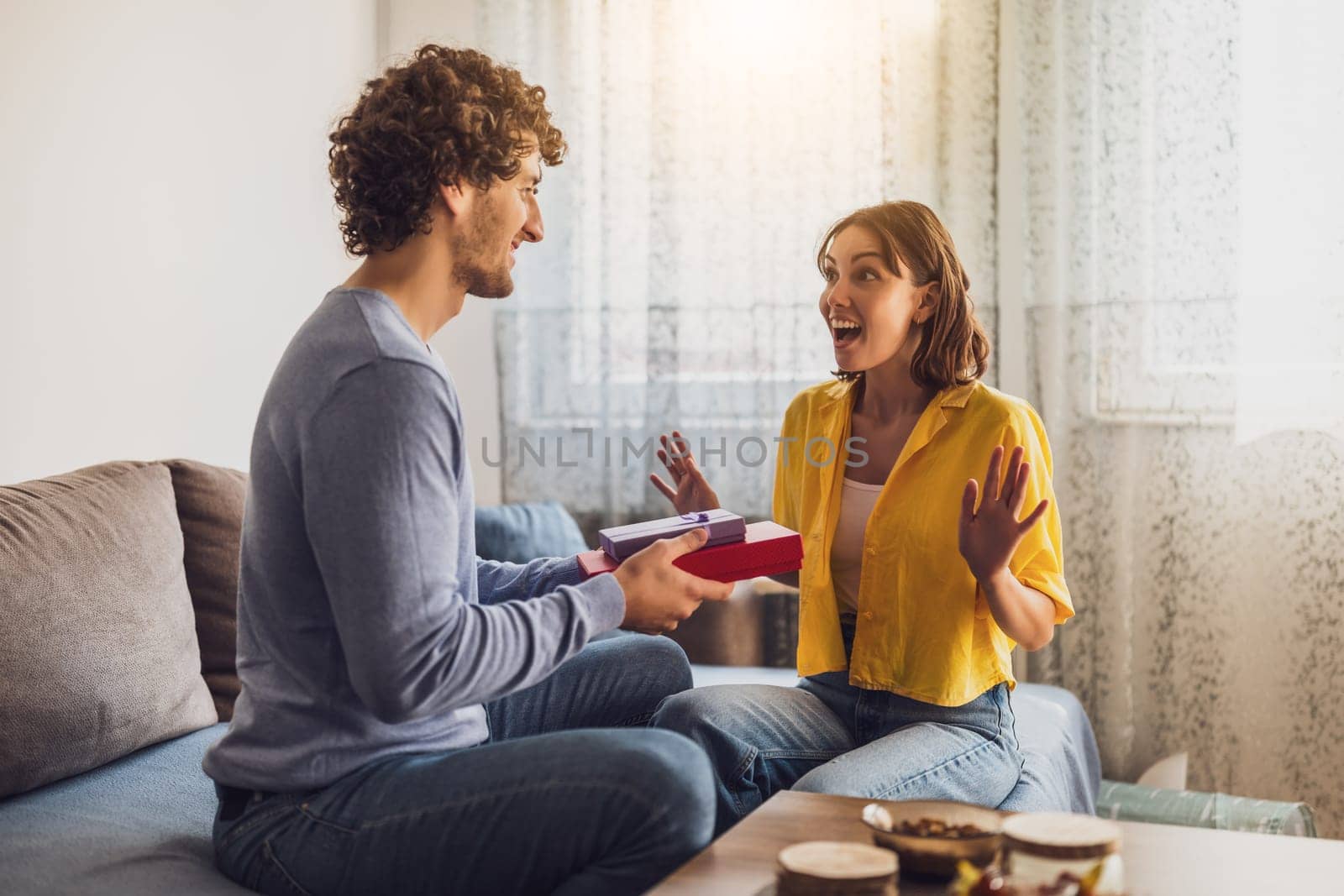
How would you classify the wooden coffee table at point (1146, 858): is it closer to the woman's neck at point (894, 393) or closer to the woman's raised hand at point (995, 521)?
the woman's raised hand at point (995, 521)

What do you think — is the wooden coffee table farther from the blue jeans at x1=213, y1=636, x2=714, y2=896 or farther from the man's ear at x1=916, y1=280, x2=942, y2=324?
the man's ear at x1=916, y1=280, x2=942, y2=324

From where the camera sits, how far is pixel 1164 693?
2.80 m

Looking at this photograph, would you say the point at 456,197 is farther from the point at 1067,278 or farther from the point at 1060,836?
the point at 1067,278

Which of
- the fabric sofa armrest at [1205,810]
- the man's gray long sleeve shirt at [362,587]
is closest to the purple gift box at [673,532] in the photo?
the man's gray long sleeve shirt at [362,587]

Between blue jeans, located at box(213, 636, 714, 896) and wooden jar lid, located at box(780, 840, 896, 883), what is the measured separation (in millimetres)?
206

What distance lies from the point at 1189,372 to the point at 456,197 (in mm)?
1937

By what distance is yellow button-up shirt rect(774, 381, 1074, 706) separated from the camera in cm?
177

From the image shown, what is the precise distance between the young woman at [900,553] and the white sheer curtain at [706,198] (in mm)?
1033

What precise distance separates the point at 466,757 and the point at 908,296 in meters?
1.06

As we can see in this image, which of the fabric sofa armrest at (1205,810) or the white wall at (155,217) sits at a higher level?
the white wall at (155,217)

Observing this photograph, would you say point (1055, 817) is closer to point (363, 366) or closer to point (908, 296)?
point (363, 366)

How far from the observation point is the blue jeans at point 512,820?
48.5 inches

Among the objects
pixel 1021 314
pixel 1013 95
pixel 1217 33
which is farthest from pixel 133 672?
pixel 1217 33

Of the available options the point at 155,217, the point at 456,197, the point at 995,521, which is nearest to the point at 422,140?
the point at 456,197
